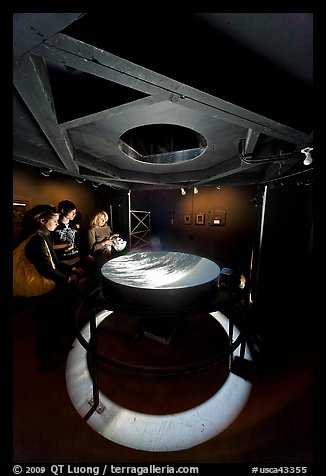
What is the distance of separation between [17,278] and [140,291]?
184cm

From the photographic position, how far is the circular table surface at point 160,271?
103 inches

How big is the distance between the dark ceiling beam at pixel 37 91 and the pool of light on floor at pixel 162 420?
12.3 feet

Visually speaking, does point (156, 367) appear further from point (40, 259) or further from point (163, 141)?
point (163, 141)

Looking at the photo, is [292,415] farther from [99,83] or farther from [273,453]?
[99,83]

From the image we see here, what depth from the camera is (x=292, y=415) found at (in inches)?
89.1

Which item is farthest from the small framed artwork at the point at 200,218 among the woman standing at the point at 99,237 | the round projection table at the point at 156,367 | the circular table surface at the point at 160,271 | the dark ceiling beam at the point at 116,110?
the dark ceiling beam at the point at 116,110

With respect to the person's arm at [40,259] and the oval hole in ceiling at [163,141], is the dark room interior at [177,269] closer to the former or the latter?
the oval hole in ceiling at [163,141]

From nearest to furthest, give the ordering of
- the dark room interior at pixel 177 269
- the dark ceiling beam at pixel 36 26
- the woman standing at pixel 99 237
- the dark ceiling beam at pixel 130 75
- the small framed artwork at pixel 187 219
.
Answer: the dark ceiling beam at pixel 36 26 < the dark ceiling beam at pixel 130 75 < the dark room interior at pixel 177 269 < the woman standing at pixel 99 237 < the small framed artwork at pixel 187 219

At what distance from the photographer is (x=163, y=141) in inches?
209

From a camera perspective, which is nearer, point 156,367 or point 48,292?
point 156,367

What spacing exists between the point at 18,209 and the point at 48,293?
4.47m

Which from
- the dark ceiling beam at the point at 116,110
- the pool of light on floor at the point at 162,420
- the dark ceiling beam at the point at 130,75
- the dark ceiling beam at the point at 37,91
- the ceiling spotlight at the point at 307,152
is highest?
the dark ceiling beam at the point at 37,91

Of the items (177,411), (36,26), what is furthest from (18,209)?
(177,411)

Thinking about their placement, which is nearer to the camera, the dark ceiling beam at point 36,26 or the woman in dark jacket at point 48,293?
the dark ceiling beam at point 36,26
